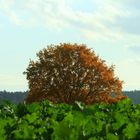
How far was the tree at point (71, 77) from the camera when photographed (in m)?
66.8

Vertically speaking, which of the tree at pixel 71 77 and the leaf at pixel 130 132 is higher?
the tree at pixel 71 77

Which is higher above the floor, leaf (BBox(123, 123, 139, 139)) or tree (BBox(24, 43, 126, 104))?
tree (BBox(24, 43, 126, 104))

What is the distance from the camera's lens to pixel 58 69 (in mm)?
68250

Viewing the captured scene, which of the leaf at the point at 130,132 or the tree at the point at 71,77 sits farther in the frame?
the tree at the point at 71,77

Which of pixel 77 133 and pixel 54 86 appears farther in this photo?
pixel 54 86

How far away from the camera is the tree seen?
219 feet

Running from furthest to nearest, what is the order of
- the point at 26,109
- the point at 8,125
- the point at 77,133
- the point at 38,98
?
the point at 38,98, the point at 26,109, the point at 8,125, the point at 77,133

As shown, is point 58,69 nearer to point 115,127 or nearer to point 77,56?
point 77,56

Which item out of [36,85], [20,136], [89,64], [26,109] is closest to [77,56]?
[89,64]

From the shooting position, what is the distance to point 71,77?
223 feet

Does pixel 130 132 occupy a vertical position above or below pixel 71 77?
below

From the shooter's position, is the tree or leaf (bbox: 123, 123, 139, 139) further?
the tree

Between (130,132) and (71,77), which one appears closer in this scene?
(130,132)

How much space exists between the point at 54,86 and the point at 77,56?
4.88m
